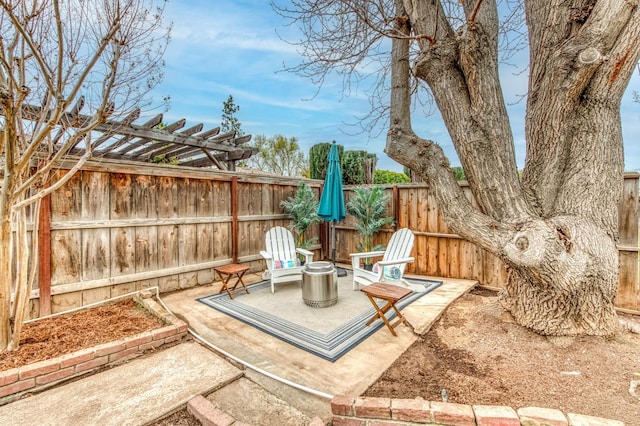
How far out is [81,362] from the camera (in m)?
2.32

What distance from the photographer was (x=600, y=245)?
2.52 metres

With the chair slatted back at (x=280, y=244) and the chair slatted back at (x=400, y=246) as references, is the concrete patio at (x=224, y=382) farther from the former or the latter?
the chair slatted back at (x=280, y=244)

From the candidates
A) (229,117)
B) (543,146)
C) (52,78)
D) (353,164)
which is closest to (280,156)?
(353,164)

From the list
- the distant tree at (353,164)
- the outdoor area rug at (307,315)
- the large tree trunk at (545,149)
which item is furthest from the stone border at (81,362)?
the distant tree at (353,164)

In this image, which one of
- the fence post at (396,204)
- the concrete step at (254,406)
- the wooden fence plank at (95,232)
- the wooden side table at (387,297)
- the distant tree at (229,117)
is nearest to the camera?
the concrete step at (254,406)

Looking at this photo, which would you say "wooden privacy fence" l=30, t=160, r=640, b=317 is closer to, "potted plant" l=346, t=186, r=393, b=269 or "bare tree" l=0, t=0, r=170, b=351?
"potted plant" l=346, t=186, r=393, b=269

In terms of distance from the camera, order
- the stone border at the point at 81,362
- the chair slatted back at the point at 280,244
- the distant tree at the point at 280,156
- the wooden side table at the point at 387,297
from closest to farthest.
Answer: the stone border at the point at 81,362 < the wooden side table at the point at 387,297 < the chair slatted back at the point at 280,244 < the distant tree at the point at 280,156

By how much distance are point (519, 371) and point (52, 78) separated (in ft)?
14.1

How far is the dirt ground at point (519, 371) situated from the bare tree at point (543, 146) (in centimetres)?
19

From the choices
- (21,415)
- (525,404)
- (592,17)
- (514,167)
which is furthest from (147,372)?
(592,17)

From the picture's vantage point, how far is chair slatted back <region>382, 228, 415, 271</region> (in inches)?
173

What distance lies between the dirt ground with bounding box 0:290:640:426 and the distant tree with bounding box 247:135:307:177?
10.5 metres

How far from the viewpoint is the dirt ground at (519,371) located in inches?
76.0

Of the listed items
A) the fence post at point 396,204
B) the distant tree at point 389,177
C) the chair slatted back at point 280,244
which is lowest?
the chair slatted back at point 280,244
